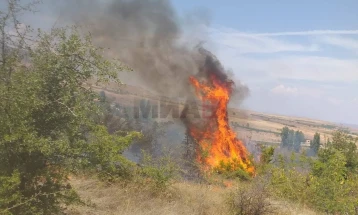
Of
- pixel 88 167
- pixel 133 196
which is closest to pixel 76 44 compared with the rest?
pixel 88 167

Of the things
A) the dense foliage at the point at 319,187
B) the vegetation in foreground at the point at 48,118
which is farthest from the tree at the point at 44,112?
the dense foliage at the point at 319,187

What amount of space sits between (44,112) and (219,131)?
73.6ft

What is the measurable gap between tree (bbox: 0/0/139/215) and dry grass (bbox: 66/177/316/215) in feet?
6.13

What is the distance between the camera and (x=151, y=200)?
972 centimetres

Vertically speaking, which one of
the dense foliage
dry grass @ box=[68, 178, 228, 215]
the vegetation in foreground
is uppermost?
the vegetation in foreground

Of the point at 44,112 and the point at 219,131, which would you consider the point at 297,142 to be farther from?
the point at 44,112

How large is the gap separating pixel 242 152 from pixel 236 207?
17964 millimetres

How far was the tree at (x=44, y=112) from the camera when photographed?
5.75m

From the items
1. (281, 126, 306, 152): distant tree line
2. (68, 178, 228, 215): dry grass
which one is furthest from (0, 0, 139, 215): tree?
(281, 126, 306, 152): distant tree line

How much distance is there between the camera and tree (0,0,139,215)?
575cm

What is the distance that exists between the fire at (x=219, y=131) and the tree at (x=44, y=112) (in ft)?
52.9

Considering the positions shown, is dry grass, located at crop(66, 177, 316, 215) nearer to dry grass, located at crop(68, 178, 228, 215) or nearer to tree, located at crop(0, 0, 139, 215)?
dry grass, located at crop(68, 178, 228, 215)

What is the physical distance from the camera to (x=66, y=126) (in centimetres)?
636

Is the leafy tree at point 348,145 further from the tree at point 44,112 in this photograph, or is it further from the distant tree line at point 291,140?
the distant tree line at point 291,140
